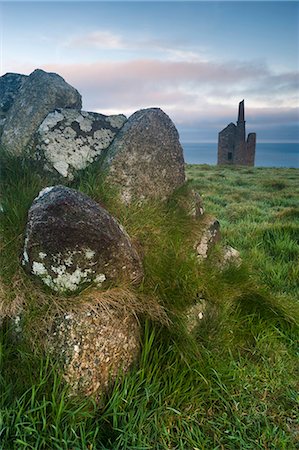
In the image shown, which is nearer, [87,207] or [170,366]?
[170,366]

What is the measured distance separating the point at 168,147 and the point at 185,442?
318 cm

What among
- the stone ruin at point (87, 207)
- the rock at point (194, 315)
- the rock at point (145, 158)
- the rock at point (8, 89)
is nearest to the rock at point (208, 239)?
the stone ruin at point (87, 207)

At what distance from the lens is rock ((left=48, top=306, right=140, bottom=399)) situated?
116 inches

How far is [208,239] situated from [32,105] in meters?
2.69

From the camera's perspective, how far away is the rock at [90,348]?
9.70 ft

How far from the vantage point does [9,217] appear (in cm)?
370

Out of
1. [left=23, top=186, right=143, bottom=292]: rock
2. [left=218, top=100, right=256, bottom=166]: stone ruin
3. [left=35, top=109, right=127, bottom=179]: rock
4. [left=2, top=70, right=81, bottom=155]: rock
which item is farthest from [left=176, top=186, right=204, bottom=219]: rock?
[left=218, top=100, right=256, bottom=166]: stone ruin

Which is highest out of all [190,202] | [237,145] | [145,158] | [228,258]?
[237,145]

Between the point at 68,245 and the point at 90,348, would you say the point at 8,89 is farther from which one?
the point at 90,348

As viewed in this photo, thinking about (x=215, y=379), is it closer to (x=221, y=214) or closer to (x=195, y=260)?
(x=195, y=260)

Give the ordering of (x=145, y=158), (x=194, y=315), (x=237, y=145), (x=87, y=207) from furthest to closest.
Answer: (x=237, y=145), (x=145, y=158), (x=194, y=315), (x=87, y=207)

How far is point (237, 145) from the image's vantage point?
5075cm

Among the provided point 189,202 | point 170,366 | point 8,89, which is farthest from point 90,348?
point 8,89

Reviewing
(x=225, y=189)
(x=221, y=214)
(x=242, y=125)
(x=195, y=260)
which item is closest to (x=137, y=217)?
(x=195, y=260)
